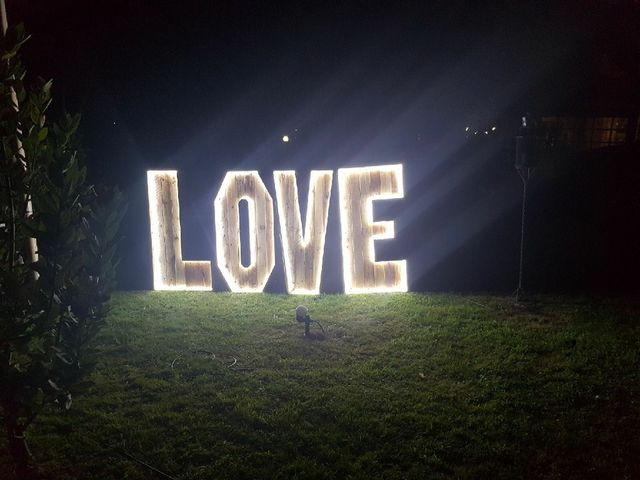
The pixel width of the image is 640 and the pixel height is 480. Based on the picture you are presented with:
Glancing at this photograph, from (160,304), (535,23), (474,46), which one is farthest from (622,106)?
(160,304)

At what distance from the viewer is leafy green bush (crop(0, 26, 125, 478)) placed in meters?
3.46

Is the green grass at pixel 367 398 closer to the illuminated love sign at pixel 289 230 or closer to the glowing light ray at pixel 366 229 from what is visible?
the glowing light ray at pixel 366 229

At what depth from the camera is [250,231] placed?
9867 mm

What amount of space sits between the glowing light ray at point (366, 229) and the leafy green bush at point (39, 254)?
6012 millimetres

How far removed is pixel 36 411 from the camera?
12.1 ft

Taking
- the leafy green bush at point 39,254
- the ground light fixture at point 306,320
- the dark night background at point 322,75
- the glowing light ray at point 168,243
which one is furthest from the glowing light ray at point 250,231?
the leafy green bush at point 39,254

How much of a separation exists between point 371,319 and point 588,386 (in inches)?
143

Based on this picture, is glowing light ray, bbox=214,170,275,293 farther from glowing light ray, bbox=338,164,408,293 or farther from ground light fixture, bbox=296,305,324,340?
ground light fixture, bbox=296,305,324,340

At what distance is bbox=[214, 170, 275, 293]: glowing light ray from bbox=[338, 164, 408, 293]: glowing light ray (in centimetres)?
165

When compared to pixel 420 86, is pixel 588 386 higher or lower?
lower

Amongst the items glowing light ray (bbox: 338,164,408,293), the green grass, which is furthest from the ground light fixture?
glowing light ray (bbox: 338,164,408,293)

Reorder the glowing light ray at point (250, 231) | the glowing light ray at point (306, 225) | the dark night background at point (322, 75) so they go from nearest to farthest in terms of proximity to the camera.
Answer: the glowing light ray at point (306, 225), the glowing light ray at point (250, 231), the dark night background at point (322, 75)

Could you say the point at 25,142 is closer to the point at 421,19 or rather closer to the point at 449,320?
the point at 449,320

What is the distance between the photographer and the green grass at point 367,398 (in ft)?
15.0
